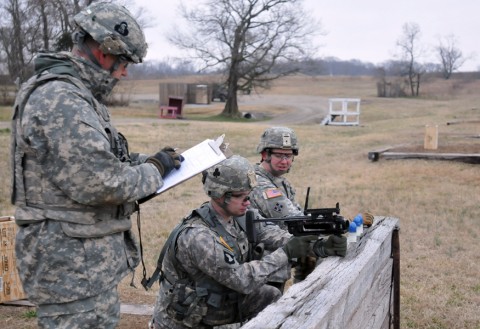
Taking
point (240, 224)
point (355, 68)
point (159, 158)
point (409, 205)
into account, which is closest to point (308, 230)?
point (240, 224)

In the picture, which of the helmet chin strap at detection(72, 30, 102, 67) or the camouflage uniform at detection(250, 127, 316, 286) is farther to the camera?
the camouflage uniform at detection(250, 127, 316, 286)

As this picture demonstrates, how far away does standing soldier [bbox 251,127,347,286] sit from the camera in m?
3.92

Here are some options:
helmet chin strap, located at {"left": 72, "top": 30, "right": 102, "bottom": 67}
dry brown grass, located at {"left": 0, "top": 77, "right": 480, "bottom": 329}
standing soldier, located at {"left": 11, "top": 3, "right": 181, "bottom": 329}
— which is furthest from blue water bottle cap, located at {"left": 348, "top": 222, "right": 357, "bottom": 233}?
dry brown grass, located at {"left": 0, "top": 77, "right": 480, "bottom": 329}

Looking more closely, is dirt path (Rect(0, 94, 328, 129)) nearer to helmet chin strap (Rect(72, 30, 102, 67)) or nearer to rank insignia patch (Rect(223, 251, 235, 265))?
rank insignia patch (Rect(223, 251, 235, 265))

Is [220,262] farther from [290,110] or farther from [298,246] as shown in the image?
[290,110]

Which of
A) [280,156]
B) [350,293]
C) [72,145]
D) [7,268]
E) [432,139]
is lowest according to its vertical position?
[7,268]

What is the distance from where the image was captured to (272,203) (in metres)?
3.92

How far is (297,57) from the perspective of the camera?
35.0 metres

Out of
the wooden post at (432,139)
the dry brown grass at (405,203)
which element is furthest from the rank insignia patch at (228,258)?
the wooden post at (432,139)

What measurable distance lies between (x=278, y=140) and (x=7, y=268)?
252 centimetres

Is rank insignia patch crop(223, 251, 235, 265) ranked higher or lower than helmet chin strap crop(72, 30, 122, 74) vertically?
lower

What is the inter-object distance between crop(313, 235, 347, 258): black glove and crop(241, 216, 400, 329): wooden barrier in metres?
0.04

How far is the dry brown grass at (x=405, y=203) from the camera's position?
17.5 ft

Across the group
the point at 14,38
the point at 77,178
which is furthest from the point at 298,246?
the point at 14,38
